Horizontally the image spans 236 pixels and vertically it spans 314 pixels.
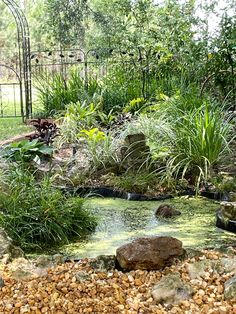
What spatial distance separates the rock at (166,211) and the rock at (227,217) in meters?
0.38

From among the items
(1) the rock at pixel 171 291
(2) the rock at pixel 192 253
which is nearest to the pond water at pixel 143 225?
(2) the rock at pixel 192 253

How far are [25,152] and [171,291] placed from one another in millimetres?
2725

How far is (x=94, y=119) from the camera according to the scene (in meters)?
6.59

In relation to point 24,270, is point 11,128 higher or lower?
higher

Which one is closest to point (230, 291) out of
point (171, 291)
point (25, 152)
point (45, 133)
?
point (171, 291)

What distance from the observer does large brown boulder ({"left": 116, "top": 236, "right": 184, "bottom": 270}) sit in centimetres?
257

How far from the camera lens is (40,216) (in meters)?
3.41

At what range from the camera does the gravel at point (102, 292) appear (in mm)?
2201

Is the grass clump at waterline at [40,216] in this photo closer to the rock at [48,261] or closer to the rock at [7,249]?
the rock at [7,249]

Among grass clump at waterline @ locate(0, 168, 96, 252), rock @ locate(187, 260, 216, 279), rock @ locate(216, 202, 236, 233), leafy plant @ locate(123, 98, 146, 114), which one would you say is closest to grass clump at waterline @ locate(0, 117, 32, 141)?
leafy plant @ locate(123, 98, 146, 114)

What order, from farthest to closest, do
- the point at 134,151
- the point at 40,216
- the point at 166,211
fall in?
the point at 134,151 → the point at 166,211 → the point at 40,216

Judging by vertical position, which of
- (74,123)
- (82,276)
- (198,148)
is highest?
(74,123)

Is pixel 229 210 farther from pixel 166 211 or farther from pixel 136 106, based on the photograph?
pixel 136 106

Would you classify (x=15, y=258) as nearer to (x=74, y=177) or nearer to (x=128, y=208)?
(x=128, y=208)
